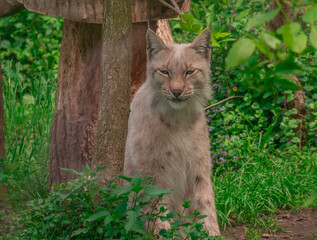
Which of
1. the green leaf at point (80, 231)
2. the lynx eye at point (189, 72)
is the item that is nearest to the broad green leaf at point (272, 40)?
the green leaf at point (80, 231)

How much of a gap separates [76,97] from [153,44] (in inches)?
40.0

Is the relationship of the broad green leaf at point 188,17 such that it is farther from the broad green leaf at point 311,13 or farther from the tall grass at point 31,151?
the broad green leaf at point 311,13

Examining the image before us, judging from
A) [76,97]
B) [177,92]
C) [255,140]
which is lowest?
[255,140]

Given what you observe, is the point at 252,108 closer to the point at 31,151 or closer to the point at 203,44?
the point at 203,44

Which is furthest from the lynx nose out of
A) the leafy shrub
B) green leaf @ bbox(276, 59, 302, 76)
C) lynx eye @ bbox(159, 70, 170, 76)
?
green leaf @ bbox(276, 59, 302, 76)

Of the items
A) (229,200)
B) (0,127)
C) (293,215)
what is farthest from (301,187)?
(0,127)

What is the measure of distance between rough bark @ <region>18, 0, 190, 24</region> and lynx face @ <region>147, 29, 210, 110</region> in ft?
1.04

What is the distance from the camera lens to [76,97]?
4.26 meters

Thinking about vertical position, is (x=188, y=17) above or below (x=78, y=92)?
above

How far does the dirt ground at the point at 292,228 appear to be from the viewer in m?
3.85

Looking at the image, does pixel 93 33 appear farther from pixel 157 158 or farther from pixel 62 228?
pixel 62 228

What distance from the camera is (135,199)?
2775 millimetres

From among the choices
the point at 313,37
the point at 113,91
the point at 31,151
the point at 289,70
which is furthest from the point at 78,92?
the point at 313,37

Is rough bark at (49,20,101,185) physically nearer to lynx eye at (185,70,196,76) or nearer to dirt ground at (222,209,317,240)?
lynx eye at (185,70,196,76)
